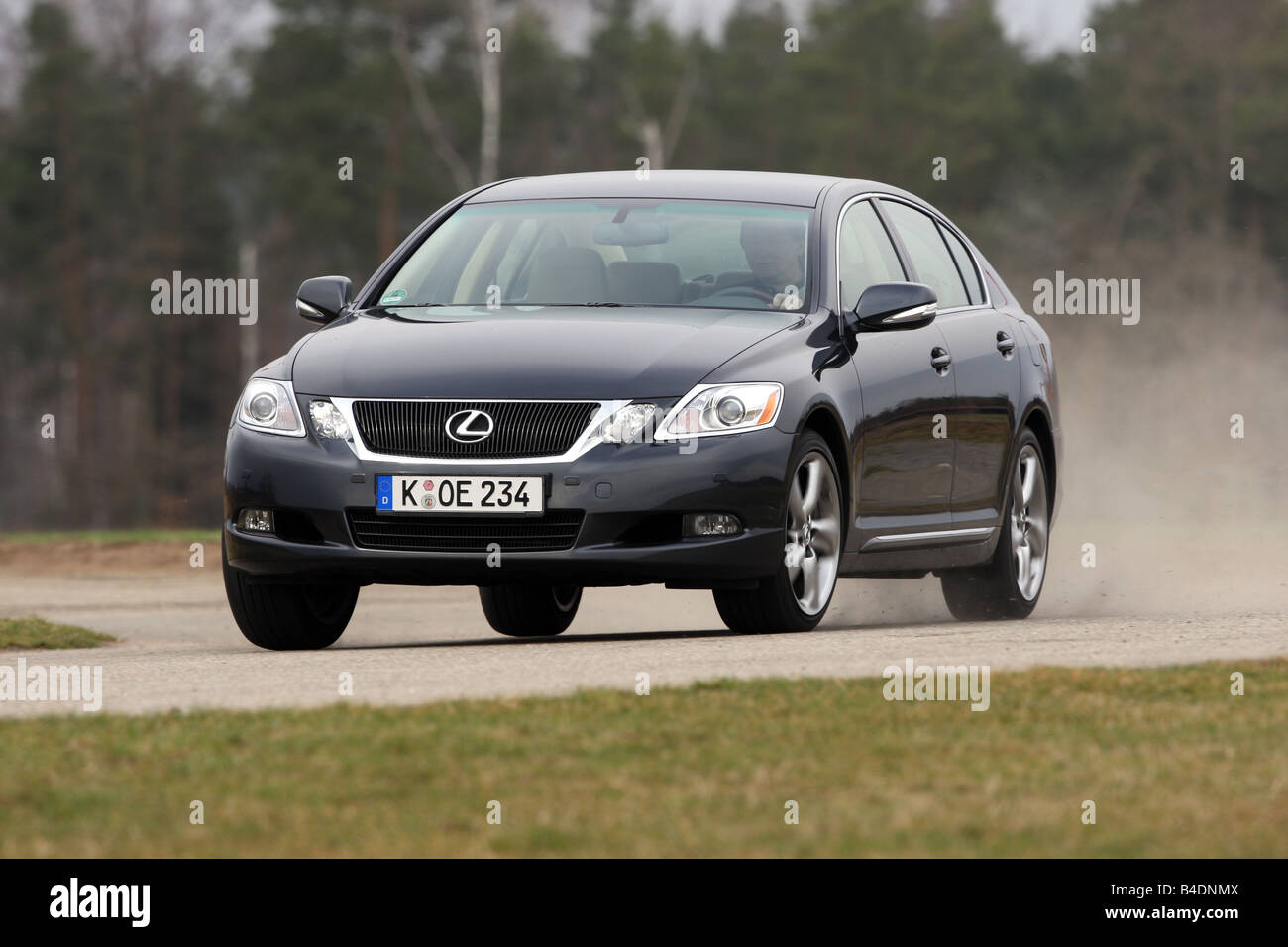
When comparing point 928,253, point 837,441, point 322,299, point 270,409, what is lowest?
point 837,441

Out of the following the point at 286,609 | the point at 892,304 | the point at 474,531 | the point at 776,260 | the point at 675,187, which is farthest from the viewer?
the point at 675,187

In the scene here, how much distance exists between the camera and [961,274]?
467 inches

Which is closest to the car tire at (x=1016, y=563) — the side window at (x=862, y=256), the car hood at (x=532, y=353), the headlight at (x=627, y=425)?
the side window at (x=862, y=256)

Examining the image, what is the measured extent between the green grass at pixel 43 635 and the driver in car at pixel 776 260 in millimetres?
4368

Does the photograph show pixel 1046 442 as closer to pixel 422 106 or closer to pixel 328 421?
pixel 328 421

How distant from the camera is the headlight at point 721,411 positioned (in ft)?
29.4

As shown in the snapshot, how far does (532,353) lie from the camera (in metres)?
9.12

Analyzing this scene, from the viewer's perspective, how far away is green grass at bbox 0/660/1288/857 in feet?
16.7

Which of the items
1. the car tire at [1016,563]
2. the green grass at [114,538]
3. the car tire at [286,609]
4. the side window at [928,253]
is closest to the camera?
the car tire at [286,609]

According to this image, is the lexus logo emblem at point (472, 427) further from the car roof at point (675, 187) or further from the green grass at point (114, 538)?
the green grass at point (114, 538)

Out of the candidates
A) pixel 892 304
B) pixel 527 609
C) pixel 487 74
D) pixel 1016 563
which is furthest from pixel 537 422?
pixel 487 74

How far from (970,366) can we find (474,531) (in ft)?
9.90

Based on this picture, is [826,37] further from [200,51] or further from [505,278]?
[505,278]

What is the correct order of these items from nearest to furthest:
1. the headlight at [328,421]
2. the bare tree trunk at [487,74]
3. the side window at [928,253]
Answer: the headlight at [328,421] → the side window at [928,253] → the bare tree trunk at [487,74]
